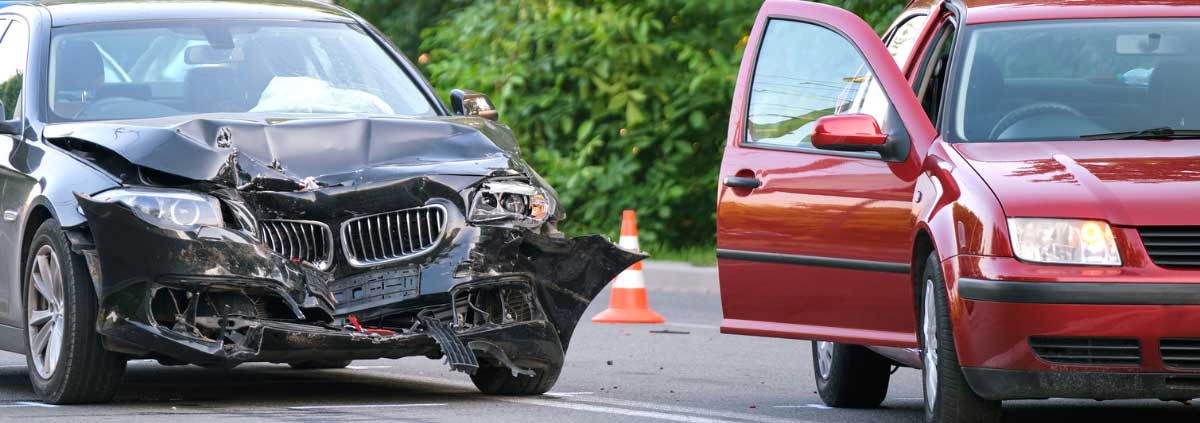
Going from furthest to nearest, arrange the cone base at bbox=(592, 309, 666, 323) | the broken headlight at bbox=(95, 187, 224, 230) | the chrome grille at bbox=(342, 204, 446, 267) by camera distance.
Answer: the cone base at bbox=(592, 309, 666, 323) < the chrome grille at bbox=(342, 204, 446, 267) < the broken headlight at bbox=(95, 187, 224, 230)

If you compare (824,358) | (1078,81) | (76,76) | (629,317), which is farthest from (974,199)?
(629,317)

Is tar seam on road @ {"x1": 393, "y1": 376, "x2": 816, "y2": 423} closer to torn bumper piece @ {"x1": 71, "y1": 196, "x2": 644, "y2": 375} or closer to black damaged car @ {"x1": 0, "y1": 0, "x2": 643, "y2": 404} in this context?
black damaged car @ {"x1": 0, "y1": 0, "x2": 643, "y2": 404}

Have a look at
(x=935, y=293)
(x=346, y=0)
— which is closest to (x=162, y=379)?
(x=935, y=293)

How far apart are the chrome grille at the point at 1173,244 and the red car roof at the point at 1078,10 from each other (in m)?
1.49

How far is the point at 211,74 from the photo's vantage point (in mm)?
8711

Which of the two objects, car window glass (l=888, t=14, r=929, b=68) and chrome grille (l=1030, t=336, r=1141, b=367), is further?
car window glass (l=888, t=14, r=929, b=68)

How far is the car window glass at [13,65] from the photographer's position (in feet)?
28.5

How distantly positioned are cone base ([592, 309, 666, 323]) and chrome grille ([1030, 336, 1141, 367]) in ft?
23.4

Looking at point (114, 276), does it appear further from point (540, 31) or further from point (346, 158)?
point (540, 31)

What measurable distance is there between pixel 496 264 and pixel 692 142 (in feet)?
40.4

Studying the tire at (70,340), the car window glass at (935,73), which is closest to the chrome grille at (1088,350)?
the car window glass at (935,73)

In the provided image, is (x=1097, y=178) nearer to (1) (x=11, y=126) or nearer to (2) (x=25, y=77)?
(1) (x=11, y=126)

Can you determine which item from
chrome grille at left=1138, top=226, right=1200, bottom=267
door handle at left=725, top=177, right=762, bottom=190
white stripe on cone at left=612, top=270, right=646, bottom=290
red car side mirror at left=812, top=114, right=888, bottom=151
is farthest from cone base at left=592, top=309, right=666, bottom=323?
chrome grille at left=1138, top=226, right=1200, bottom=267

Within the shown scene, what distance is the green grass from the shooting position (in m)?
17.7
